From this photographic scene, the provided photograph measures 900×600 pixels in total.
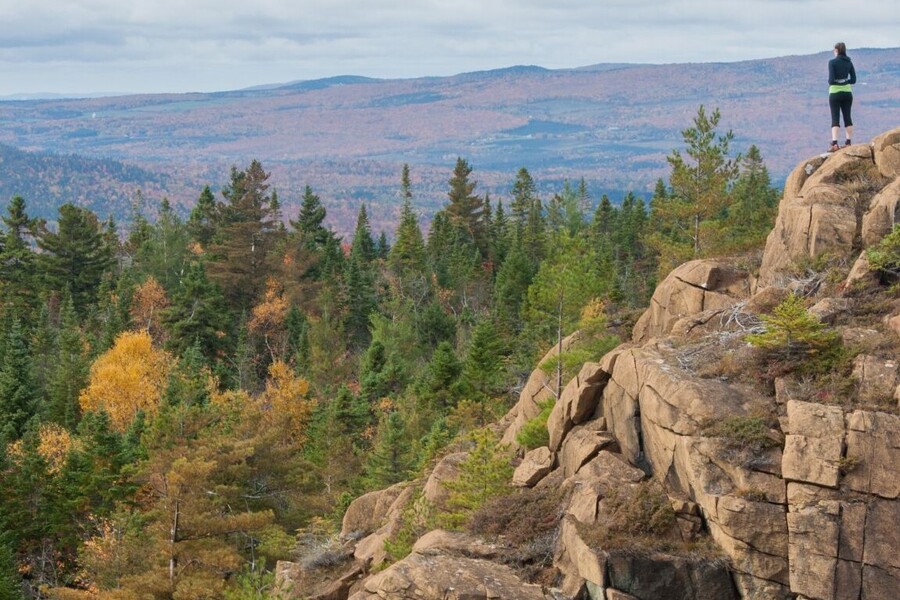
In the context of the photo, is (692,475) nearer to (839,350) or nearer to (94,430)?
(839,350)

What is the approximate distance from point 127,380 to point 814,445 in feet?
159

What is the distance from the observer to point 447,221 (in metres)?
94.9

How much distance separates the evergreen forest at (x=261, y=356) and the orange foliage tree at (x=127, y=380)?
0.48 ft

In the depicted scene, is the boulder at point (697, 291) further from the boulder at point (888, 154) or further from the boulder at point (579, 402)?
the boulder at point (888, 154)

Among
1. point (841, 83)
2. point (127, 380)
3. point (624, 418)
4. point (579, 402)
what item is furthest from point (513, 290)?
point (624, 418)

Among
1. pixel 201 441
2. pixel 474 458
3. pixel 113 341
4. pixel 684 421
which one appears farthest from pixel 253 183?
pixel 684 421

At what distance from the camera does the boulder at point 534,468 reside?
2211cm

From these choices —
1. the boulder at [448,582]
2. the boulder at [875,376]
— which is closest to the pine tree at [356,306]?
the boulder at [448,582]

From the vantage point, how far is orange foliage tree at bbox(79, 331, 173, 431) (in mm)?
57312

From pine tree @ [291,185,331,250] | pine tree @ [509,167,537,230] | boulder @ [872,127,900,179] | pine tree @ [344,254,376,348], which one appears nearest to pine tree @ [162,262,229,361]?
pine tree @ [344,254,376,348]

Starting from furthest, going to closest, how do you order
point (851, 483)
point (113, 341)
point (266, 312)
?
point (266, 312)
point (113, 341)
point (851, 483)

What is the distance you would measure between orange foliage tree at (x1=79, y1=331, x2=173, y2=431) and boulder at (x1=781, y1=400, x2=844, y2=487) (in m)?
45.0

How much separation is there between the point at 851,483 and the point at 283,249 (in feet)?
208

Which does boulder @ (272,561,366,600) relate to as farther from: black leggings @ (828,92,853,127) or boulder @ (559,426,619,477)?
black leggings @ (828,92,853,127)
